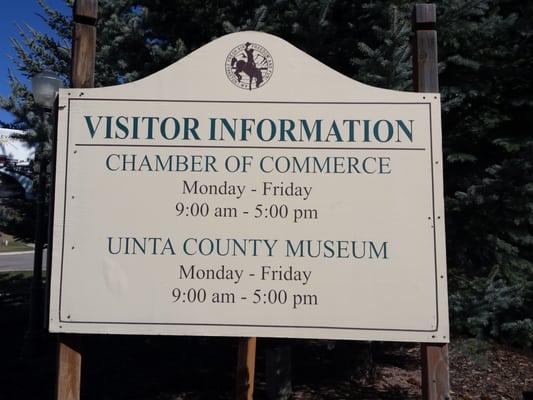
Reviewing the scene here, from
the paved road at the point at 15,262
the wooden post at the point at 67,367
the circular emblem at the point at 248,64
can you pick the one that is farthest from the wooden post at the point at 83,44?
the paved road at the point at 15,262

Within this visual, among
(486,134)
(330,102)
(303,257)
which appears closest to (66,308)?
(303,257)

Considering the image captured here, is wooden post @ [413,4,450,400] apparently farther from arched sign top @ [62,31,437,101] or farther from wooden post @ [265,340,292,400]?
wooden post @ [265,340,292,400]

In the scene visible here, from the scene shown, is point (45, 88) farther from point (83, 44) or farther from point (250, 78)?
point (250, 78)

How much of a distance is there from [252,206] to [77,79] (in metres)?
1.21

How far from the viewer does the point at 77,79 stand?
9.09 feet

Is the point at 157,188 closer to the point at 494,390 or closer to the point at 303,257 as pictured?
the point at 303,257

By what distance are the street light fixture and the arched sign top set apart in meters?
3.84

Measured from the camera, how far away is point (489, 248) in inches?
158

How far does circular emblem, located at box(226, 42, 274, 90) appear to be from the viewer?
103 inches

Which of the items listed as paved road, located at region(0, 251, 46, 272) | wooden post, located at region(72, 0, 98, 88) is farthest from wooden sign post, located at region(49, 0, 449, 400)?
paved road, located at region(0, 251, 46, 272)

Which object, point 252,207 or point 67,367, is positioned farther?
point 67,367

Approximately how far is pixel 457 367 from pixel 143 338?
12.8 feet

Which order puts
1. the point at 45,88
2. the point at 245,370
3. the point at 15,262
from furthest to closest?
the point at 15,262
the point at 45,88
the point at 245,370

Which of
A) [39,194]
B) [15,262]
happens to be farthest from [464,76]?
[15,262]
